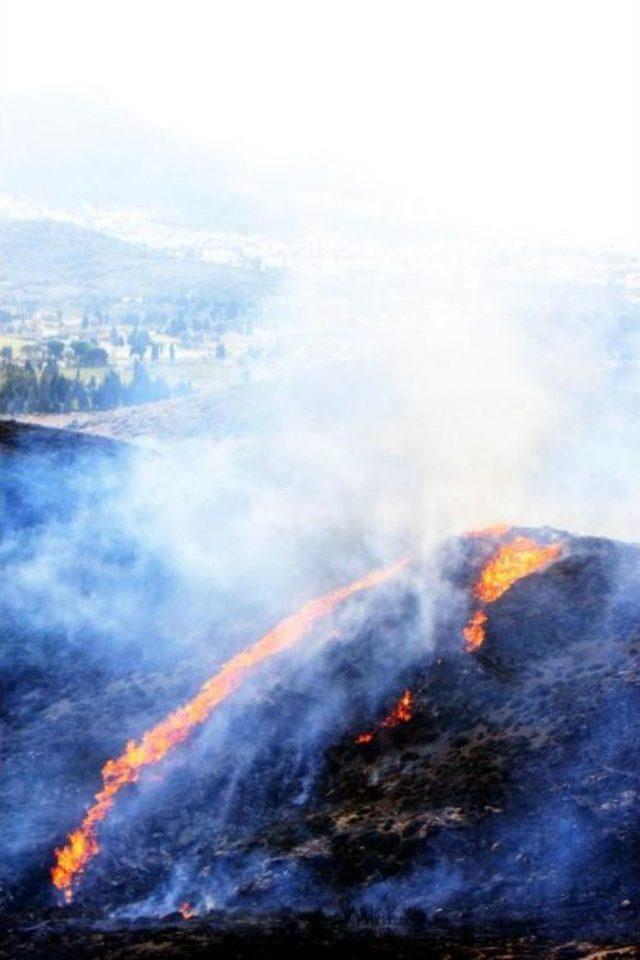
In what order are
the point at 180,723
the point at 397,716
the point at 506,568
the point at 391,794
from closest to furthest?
the point at 391,794 → the point at 397,716 → the point at 180,723 → the point at 506,568

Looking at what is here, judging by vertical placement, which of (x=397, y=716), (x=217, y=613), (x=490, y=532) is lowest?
(x=397, y=716)

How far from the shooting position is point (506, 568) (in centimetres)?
3547

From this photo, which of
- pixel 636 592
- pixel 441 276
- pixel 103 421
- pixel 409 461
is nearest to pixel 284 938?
pixel 636 592

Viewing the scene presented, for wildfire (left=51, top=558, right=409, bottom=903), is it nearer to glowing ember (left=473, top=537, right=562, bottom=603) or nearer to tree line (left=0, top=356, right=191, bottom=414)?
glowing ember (left=473, top=537, right=562, bottom=603)

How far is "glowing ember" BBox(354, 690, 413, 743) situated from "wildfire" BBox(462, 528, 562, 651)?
3187 millimetres

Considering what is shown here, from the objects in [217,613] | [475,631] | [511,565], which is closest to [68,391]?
[217,613]

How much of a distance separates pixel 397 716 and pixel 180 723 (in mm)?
6886

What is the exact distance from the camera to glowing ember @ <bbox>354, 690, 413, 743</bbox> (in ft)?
97.4

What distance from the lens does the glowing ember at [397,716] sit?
29.7 m

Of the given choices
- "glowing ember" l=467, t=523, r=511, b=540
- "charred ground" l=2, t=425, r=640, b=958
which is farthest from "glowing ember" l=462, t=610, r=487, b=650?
"glowing ember" l=467, t=523, r=511, b=540

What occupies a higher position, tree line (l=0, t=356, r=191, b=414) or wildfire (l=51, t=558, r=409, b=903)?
tree line (l=0, t=356, r=191, b=414)

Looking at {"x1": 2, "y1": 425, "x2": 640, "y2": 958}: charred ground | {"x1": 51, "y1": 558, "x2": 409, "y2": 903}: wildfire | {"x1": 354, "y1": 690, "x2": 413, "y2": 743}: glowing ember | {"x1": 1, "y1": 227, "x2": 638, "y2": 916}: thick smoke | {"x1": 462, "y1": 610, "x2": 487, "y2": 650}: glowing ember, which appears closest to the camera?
{"x1": 2, "y1": 425, "x2": 640, "y2": 958}: charred ground

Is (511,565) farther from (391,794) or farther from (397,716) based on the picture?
(391,794)

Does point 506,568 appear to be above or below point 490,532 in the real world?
below
